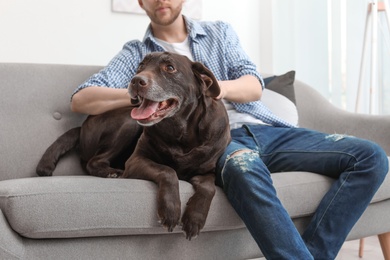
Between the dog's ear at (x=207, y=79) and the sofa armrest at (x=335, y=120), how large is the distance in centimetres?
106

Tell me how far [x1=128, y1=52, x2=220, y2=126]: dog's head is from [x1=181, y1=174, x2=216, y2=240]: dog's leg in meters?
0.25

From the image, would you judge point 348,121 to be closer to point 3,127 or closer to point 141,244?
point 141,244

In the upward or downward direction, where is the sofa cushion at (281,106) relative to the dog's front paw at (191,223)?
upward

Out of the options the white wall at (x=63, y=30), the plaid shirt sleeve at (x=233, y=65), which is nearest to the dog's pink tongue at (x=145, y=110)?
the plaid shirt sleeve at (x=233, y=65)

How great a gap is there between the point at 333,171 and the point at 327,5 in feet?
7.27

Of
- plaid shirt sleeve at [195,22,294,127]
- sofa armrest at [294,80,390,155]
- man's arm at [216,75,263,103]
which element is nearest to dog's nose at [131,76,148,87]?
man's arm at [216,75,263,103]

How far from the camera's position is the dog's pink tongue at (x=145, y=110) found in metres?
1.58

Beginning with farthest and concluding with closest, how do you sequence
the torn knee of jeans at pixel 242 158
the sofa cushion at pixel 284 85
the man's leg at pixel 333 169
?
the sofa cushion at pixel 284 85 < the man's leg at pixel 333 169 < the torn knee of jeans at pixel 242 158

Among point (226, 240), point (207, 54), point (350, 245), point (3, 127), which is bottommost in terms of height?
point (350, 245)

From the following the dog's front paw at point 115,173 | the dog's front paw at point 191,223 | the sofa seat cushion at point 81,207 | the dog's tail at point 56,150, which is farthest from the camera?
the dog's tail at point 56,150

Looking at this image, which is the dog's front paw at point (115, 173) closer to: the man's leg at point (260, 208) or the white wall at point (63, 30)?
the man's leg at point (260, 208)

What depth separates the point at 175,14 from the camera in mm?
2223

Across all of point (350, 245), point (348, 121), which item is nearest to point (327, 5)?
point (348, 121)

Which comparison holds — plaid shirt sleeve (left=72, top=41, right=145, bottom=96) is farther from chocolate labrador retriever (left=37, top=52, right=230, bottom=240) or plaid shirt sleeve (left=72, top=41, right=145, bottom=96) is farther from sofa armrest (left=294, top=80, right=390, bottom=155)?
sofa armrest (left=294, top=80, right=390, bottom=155)
